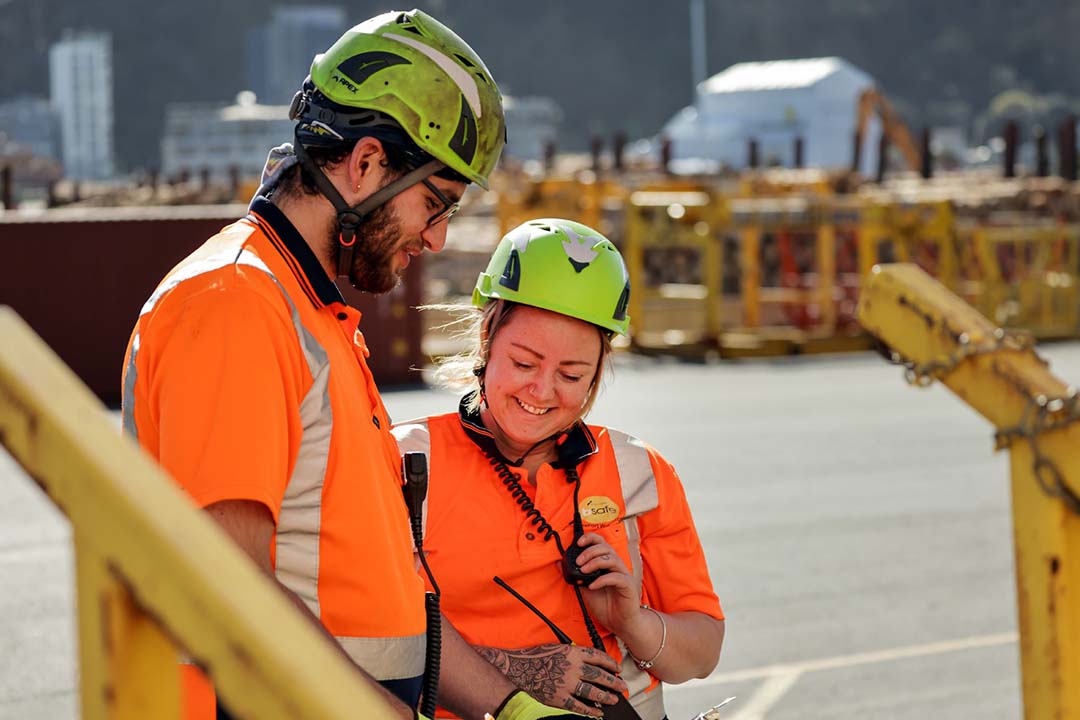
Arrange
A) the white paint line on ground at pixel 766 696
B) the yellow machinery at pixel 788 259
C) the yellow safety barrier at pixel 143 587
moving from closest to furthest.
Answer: the yellow safety barrier at pixel 143 587, the white paint line on ground at pixel 766 696, the yellow machinery at pixel 788 259

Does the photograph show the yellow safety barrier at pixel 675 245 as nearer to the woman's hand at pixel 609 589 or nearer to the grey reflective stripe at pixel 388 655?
the woman's hand at pixel 609 589

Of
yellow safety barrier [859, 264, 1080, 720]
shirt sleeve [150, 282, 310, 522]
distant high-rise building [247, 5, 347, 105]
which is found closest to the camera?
shirt sleeve [150, 282, 310, 522]

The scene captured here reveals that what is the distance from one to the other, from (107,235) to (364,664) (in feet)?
50.6

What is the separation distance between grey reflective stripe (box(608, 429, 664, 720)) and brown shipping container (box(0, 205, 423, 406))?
45.8ft

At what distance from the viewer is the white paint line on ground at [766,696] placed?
242 inches

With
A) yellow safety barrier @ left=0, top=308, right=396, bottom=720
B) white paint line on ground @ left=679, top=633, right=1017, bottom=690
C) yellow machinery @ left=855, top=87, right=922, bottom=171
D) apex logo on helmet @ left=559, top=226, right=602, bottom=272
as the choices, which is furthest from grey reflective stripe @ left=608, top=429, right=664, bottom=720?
yellow machinery @ left=855, top=87, right=922, bottom=171

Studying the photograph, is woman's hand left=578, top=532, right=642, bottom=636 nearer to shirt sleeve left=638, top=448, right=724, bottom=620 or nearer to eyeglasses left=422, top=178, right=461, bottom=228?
shirt sleeve left=638, top=448, right=724, bottom=620

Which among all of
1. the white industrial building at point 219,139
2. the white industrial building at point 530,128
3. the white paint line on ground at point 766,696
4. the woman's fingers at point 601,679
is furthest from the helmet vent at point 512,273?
the white industrial building at point 530,128

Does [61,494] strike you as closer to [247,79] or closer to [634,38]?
[247,79]

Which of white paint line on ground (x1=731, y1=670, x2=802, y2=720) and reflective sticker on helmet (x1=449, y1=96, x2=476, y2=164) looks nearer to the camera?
reflective sticker on helmet (x1=449, y1=96, x2=476, y2=164)

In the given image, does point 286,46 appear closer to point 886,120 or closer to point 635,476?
point 886,120

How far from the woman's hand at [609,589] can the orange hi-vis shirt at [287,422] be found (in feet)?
1.64

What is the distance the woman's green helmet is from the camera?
256 cm

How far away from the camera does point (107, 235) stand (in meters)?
17.2
